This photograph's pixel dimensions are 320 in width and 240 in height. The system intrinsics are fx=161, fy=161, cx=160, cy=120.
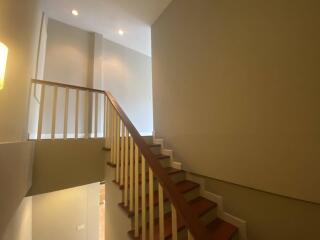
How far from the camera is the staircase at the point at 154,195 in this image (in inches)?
43.3

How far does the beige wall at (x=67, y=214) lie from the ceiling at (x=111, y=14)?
4.23m

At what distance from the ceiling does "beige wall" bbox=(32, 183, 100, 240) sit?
13.9 ft

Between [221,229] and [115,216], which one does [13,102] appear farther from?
[221,229]

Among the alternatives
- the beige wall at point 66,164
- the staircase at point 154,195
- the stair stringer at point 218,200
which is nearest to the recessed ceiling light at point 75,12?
the staircase at point 154,195

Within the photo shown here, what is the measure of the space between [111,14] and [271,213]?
454 cm

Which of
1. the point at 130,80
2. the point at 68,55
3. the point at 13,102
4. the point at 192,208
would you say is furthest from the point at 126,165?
the point at 130,80

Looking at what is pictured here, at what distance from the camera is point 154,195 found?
203 cm

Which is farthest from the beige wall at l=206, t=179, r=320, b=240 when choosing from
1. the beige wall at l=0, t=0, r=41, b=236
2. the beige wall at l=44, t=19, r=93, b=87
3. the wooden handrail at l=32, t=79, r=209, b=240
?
the beige wall at l=44, t=19, r=93, b=87


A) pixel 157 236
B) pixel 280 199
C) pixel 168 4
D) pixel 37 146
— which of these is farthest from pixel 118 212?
pixel 168 4

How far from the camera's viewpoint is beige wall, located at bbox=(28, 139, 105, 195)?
224 centimetres

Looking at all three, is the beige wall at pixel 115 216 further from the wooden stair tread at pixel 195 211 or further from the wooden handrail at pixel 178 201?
the wooden handrail at pixel 178 201

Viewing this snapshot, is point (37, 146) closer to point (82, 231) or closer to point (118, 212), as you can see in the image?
point (118, 212)

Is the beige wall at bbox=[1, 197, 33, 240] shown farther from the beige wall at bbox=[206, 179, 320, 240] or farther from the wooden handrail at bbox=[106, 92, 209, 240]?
the beige wall at bbox=[206, 179, 320, 240]

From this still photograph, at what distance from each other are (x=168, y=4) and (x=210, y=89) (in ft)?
7.21
